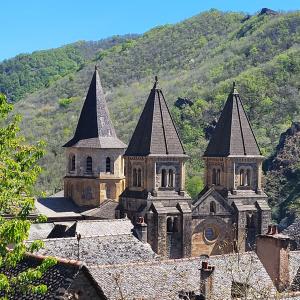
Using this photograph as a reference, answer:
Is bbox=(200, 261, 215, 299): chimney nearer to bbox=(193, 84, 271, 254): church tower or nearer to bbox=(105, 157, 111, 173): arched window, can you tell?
bbox=(193, 84, 271, 254): church tower

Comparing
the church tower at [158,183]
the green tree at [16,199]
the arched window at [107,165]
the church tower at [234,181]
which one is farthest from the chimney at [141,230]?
the green tree at [16,199]

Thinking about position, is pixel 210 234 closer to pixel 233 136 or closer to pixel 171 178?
pixel 171 178

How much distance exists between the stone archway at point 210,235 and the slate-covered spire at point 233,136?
11.9 feet

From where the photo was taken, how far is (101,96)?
4569 cm

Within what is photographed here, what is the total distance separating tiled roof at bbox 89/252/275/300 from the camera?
21938 mm

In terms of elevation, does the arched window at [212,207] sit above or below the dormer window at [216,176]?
below

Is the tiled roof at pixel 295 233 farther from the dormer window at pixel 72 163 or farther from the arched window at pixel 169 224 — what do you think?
the dormer window at pixel 72 163

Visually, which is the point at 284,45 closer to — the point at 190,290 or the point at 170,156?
the point at 170,156

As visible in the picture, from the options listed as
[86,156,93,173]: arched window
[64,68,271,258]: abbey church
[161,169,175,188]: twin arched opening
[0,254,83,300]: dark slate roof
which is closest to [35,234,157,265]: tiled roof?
[0,254,83,300]: dark slate roof

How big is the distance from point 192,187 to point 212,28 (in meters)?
87.1

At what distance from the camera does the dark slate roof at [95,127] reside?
4400 cm

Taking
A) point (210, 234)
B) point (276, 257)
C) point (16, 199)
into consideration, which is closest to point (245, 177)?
point (210, 234)

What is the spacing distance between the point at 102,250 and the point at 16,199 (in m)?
11.9

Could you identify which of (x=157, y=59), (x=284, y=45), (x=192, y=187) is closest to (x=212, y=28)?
(x=157, y=59)
